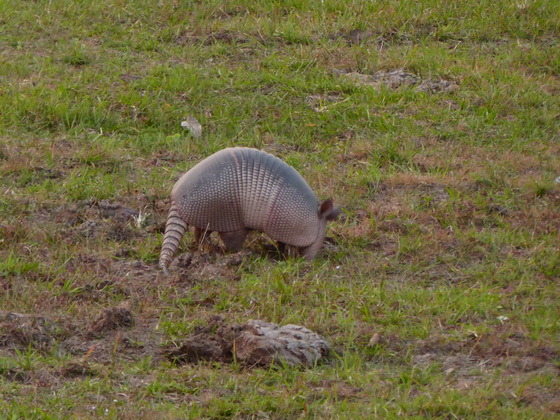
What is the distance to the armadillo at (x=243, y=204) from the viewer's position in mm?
5594

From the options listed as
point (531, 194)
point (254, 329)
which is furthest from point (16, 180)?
point (531, 194)

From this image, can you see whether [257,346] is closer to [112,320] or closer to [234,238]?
[112,320]

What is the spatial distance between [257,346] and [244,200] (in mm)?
1485

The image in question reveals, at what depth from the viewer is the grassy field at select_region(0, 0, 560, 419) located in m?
4.16

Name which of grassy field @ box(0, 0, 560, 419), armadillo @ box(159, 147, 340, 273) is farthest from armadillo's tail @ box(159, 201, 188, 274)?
grassy field @ box(0, 0, 560, 419)

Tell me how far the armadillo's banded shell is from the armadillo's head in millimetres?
44

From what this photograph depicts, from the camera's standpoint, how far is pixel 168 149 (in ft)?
23.3

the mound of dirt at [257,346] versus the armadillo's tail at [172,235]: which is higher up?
the mound of dirt at [257,346]

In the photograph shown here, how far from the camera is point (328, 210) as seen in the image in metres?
5.73

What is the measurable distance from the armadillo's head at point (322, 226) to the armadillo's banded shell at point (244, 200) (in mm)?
44

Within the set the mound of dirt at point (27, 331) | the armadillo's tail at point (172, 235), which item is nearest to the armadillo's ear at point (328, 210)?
the armadillo's tail at point (172, 235)

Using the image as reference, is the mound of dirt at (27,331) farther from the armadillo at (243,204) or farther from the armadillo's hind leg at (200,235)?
the armadillo's hind leg at (200,235)

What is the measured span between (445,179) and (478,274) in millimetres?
1399

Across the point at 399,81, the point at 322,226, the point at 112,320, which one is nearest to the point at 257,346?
the point at 112,320
